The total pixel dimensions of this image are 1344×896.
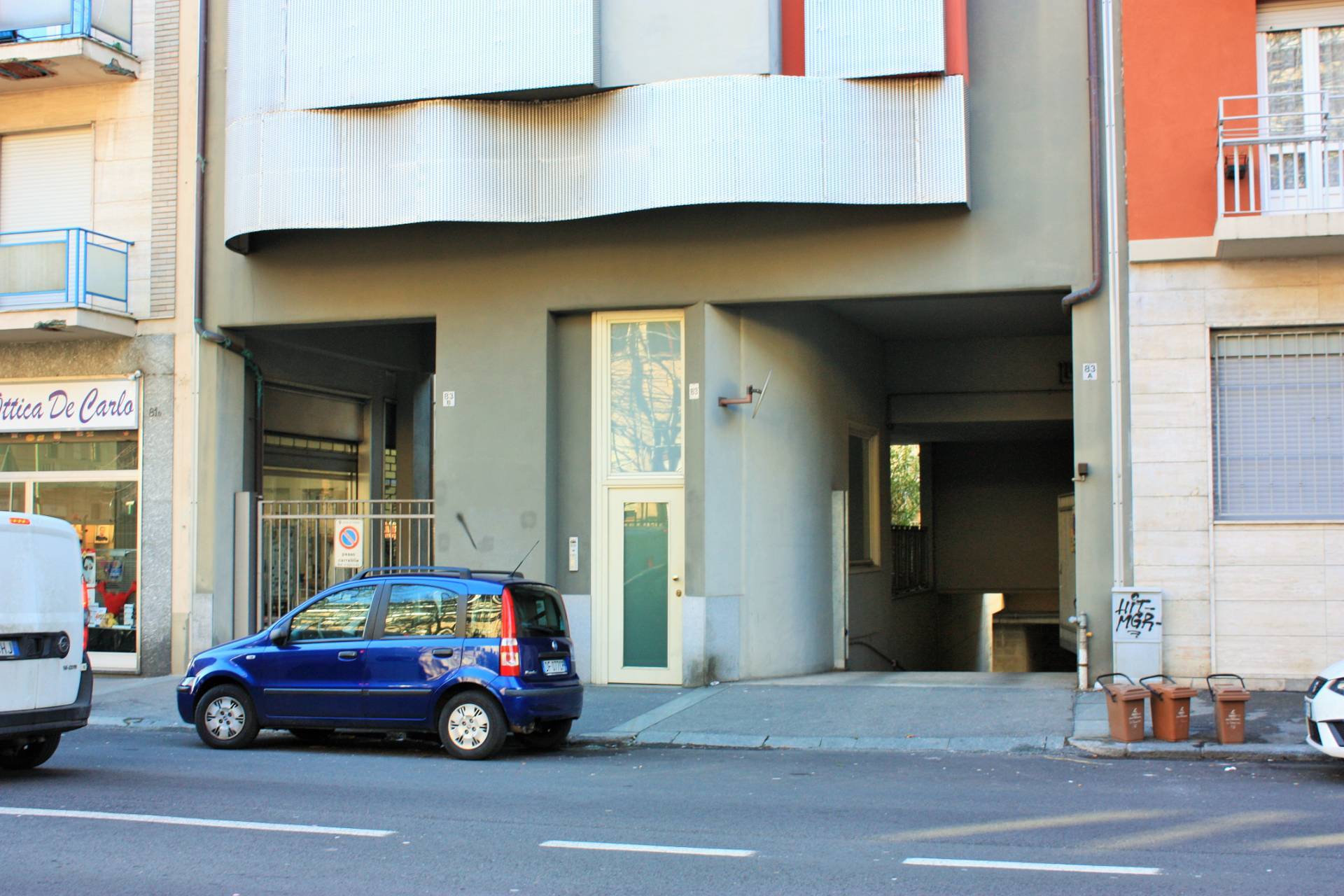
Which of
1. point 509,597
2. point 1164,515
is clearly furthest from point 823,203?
point 509,597

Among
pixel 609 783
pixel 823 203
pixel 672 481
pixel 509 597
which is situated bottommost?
pixel 609 783

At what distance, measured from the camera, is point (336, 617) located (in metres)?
11.1

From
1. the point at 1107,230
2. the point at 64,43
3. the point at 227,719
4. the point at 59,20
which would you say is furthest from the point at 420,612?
the point at 59,20

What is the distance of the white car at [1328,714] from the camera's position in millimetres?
8930

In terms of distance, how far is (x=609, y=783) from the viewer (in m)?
9.41

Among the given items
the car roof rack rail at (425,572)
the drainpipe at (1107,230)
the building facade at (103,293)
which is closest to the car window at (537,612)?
the car roof rack rail at (425,572)

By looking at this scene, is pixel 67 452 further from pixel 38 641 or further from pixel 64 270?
pixel 38 641

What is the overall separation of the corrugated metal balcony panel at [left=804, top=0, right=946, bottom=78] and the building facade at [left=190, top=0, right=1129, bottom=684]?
3 centimetres

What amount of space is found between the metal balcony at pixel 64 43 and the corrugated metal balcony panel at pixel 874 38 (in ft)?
29.4

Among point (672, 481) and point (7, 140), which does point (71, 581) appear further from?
point (7, 140)

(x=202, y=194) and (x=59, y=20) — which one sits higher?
(x=59, y=20)

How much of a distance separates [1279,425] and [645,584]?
697cm

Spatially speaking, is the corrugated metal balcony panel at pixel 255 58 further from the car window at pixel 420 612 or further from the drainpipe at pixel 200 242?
the car window at pixel 420 612

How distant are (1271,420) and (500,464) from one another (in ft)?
27.4
